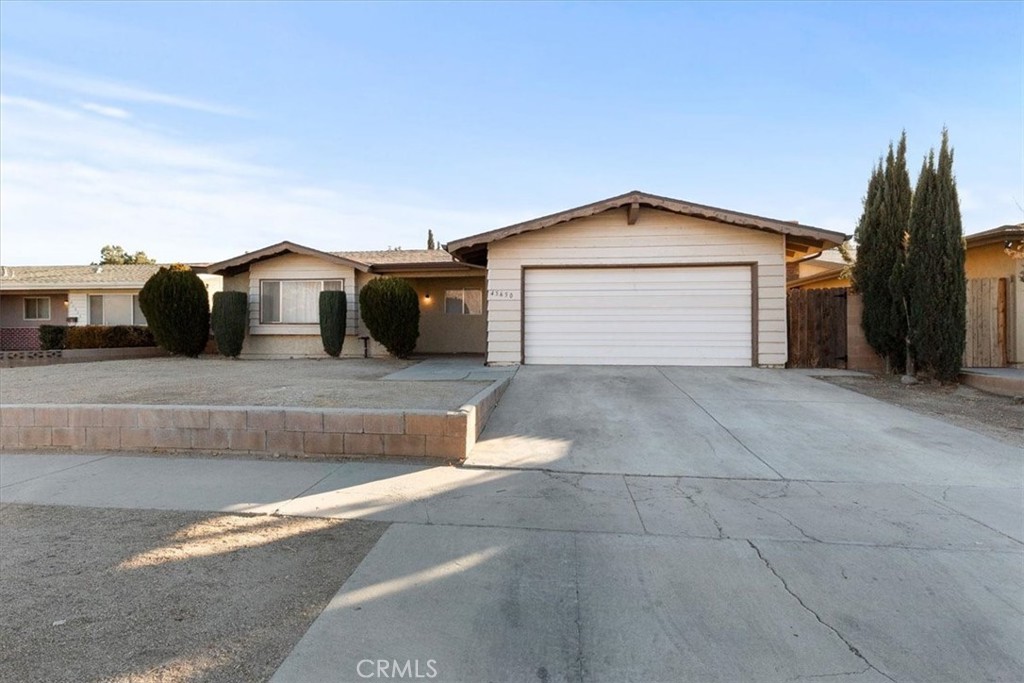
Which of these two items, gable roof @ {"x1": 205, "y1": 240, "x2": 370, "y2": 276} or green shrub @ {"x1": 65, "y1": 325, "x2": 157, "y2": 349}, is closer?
gable roof @ {"x1": 205, "y1": 240, "x2": 370, "y2": 276}

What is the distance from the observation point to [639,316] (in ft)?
35.6

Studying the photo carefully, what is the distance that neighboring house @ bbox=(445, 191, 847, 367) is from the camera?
10516mm

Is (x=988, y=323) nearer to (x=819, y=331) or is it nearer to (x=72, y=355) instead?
(x=819, y=331)

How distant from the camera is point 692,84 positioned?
12.2 m

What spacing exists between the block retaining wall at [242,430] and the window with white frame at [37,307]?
19.9 metres

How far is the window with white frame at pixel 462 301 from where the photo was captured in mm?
16516

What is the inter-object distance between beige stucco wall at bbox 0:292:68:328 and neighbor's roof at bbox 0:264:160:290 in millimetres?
858

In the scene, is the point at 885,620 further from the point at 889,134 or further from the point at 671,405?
the point at 889,134

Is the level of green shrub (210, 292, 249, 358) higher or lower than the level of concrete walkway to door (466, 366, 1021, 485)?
higher

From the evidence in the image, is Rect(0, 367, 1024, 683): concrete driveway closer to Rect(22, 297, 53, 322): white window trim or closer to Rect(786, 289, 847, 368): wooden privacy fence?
Rect(786, 289, 847, 368): wooden privacy fence

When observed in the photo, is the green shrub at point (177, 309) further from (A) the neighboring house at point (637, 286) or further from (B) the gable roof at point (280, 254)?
(A) the neighboring house at point (637, 286)

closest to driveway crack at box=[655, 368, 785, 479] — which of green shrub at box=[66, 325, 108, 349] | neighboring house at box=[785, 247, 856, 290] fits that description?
neighboring house at box=[785, 247, 856, 290]

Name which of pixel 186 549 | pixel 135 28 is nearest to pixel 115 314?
pixel 135 28

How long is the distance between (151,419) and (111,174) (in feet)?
47.4
